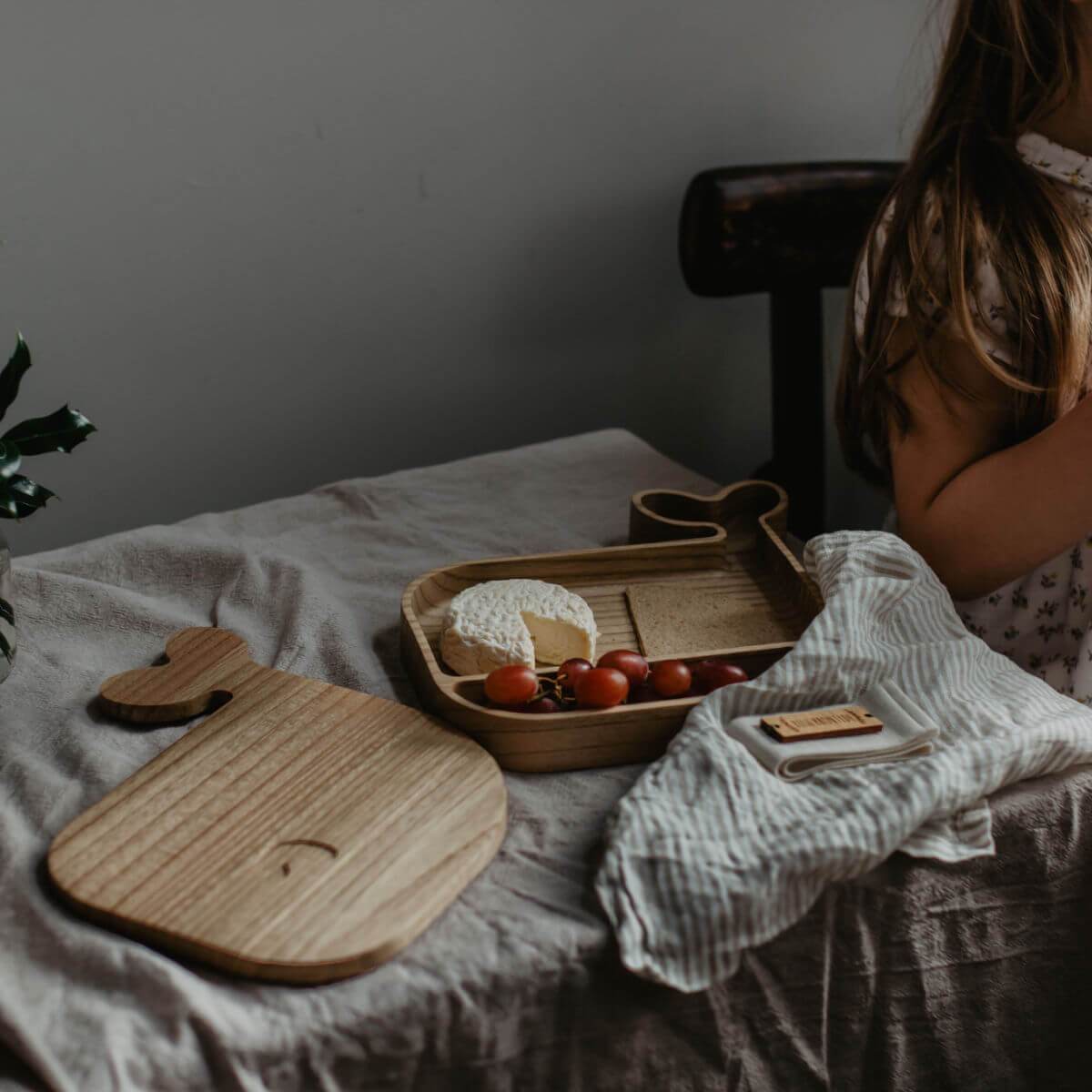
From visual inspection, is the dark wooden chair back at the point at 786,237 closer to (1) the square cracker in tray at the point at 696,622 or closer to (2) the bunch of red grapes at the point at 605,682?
(1) the square cracker in tray at the point at 696,622

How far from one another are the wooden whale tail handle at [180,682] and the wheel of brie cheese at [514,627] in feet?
0.51

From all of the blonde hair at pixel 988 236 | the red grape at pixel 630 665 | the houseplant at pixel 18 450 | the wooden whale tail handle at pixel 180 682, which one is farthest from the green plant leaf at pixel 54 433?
the blonde hair at pixel 988 236

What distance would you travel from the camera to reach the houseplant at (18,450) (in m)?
0.80

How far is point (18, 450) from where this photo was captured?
819 millimetres

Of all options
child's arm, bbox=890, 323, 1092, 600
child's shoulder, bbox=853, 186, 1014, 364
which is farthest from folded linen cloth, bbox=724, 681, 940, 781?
child's shoulder, bbox=853, 186, 1014, 364

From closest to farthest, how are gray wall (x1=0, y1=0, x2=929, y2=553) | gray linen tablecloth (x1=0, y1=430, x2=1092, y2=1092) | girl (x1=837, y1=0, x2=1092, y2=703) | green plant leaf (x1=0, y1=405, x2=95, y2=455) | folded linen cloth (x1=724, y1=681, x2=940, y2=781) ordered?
gray linen tablecloth (x1=0, y1=430, x2=1092, y2=1092)
folded linen cloth (x1=724, y1=681, x2=940, y2=781)
green plant leaf (x1=0, y1=405, x2=95, y2=455)
girl (x1=837, y1=0, x2=1092, y2=703)
gray wall (x1=0, y1=0, x2=929, y2=553)

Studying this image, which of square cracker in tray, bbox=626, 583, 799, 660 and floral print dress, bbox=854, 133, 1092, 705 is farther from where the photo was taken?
Result: floral print dress, bbox=854, 133, 1092, 705

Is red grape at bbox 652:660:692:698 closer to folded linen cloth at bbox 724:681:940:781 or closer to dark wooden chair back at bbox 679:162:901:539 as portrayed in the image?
folded linen cloth at bbox 724:681:940:781

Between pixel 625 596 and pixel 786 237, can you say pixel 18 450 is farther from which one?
pixel 786 237

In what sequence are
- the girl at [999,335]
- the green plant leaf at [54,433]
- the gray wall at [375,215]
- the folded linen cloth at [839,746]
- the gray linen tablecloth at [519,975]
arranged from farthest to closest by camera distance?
the gray wall at [375,215] → the girl at [999,335] → the green plant leaf at [54,433] → the folded linen cloth at [839,746] → the gray linen tablecloth at [519,975]

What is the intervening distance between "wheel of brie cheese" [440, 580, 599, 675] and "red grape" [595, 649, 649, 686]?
0.19ft

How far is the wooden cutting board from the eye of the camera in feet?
2.02

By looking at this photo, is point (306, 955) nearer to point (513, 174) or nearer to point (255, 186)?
point (255, 186)

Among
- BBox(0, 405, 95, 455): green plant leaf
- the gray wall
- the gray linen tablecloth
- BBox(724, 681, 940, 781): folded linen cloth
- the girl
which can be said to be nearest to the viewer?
the gray linen tablecloth
